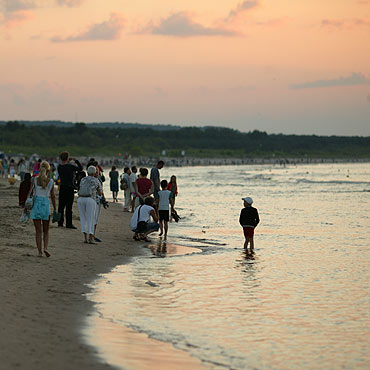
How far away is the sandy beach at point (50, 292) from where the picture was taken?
6.69m

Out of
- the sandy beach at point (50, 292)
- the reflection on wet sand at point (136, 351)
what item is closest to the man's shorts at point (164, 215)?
the sandy beach at point (50, 292)

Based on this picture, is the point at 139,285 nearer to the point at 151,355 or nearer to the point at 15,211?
the point at 151,355

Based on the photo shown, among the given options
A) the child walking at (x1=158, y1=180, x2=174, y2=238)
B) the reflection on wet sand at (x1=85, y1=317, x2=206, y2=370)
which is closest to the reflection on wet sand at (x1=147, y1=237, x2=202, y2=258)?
the child walking at (x1=158, y1=180, x2=174, y2=238)

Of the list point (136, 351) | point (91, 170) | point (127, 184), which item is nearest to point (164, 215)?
point (91, 170)

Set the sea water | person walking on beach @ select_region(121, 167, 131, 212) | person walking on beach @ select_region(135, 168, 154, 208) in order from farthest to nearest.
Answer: person walking on beach @ select_region(121, 167, 131, 212)
person walking on beach @ select_region(135, 168, 154, 208)
the sea water

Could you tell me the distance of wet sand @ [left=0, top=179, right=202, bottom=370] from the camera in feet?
21.9

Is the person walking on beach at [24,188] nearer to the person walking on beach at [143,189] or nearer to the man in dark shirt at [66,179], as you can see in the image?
the man in dark shirt at [66,179]

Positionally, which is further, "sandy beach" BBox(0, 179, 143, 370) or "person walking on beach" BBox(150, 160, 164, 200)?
"person walking on beach" BBox(150, 160, 164, 200)

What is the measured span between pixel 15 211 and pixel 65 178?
4547 millimetres

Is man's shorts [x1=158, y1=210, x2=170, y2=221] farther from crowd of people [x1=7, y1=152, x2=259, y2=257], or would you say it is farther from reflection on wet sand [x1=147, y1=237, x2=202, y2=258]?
reflection on wet sand [x1=147, y1=237, x2=202, y2=258]

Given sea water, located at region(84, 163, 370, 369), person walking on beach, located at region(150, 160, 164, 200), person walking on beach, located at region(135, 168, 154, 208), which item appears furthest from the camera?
person walking on beach, located at region(150, 160, 164, 200)

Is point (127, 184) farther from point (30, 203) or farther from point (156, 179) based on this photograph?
point (30, 203)

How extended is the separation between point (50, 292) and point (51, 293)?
53 mm

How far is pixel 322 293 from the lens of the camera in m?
10.5
